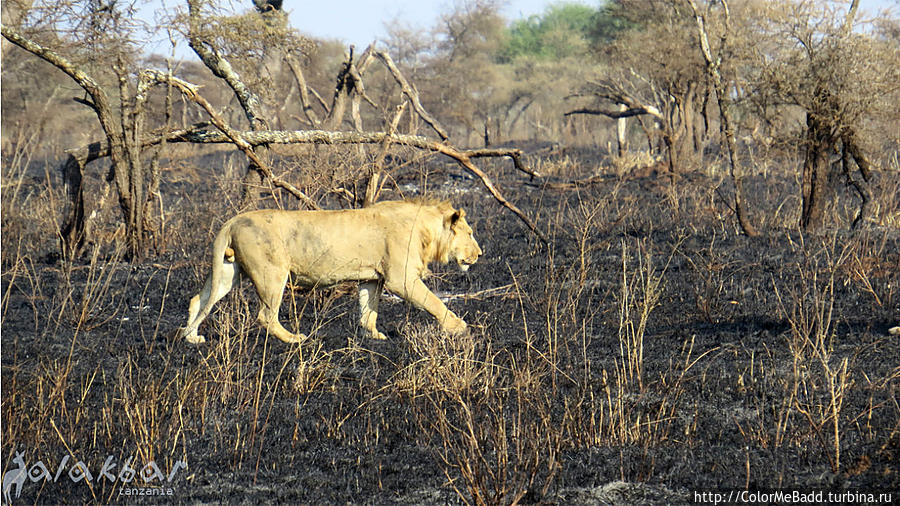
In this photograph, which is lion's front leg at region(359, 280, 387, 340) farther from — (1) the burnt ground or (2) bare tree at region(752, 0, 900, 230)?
(2) bare tree at region(752, 0, 900, 230)

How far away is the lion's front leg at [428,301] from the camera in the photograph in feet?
22.7

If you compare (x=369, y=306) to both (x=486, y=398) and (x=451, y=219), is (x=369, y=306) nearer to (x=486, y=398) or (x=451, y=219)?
(x=451, y=219)

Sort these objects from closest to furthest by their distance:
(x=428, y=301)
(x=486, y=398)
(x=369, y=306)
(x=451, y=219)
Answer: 1. (x=486, y=398)
2. (x=428, y=301)
3. (x=369, y=306)
4. (x=451, y=219)

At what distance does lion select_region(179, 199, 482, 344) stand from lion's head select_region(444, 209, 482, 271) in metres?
0.05

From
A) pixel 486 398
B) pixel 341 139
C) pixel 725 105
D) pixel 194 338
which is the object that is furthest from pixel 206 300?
pixel 725 105

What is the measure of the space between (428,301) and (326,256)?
31.5 inches

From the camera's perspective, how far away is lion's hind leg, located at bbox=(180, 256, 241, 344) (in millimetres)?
6953

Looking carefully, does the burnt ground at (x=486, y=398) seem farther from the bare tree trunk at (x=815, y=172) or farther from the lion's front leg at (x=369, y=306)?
the bare tree trunk at (x=815, y=172)

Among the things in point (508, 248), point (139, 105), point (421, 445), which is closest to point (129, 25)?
point (139, 105)

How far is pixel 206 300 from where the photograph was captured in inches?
276

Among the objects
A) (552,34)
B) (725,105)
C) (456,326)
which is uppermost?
(552,34)

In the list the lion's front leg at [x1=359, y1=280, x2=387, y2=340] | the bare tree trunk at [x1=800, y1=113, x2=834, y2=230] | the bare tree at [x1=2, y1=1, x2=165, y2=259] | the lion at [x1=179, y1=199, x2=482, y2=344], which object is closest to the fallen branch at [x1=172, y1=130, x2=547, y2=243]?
the bare tree at [x1=2, y1=1, x2=165, y2=259]

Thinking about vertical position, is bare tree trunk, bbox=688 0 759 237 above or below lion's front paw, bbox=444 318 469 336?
above

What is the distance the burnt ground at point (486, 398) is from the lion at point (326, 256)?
310 mm
